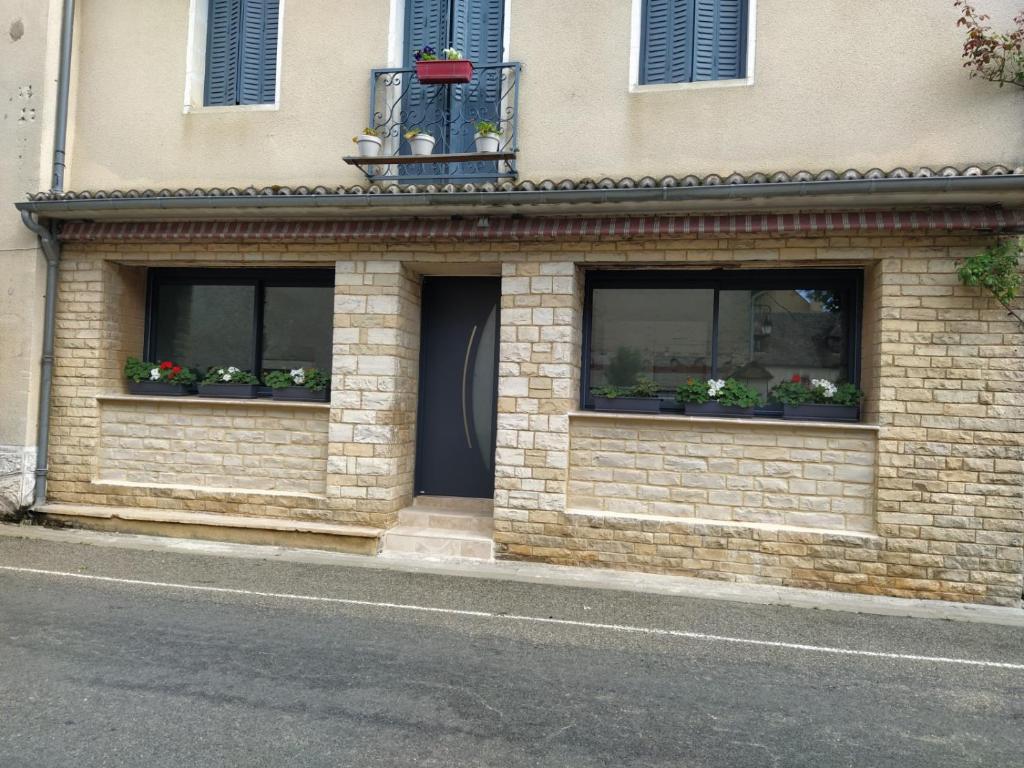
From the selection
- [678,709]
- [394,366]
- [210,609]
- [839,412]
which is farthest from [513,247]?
[678,709]

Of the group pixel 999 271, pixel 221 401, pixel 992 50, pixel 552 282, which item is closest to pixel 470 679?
pixel 552 282

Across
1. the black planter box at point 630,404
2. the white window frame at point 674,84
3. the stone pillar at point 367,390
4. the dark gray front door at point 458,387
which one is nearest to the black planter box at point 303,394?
the stone pillar at point 367,390

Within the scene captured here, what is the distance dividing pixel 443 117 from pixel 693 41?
2.56 m

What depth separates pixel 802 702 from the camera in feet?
13.8

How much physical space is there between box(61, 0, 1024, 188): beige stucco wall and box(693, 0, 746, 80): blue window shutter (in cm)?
26

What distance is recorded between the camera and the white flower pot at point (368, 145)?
24.1 feet

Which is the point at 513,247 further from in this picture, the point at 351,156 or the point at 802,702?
the point at 802,702

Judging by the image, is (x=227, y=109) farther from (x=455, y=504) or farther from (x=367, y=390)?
(x=455, y=504)

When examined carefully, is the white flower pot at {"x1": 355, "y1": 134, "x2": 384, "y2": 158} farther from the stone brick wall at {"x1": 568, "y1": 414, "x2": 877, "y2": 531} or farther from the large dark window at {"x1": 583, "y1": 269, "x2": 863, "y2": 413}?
the stone brick wall at {"x1": 568, "y1": 414, "x2": 877, "y2": 531}

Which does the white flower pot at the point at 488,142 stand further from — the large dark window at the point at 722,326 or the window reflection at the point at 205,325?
the window reflection at the point at 205,325

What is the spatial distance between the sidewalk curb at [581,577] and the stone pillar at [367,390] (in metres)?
0.61

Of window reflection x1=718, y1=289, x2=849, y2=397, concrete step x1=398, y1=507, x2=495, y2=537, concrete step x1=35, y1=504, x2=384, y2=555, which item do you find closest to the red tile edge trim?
window reflection x1=718, y1=289, x2=849, y2=397

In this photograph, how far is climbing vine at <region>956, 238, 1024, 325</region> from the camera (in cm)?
618

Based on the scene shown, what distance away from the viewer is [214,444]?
8.11 metres
